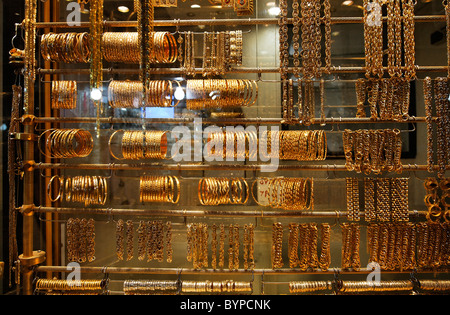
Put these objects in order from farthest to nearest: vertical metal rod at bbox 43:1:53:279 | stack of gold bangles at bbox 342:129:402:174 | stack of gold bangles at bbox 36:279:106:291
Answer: vertical metal rod at bbox 43:1:53:279
stack of gold bangles at bbox 36:279:106:291
stack of gold bangles at bbox 342:129:402:174

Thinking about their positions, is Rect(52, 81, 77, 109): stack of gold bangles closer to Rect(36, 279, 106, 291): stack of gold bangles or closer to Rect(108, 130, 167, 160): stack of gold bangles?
Rect(108, 130, 167, 160): stack of gold bangles

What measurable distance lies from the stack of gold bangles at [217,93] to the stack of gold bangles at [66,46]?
2.78ft

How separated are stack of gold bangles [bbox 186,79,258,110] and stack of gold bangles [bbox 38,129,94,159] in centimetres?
85

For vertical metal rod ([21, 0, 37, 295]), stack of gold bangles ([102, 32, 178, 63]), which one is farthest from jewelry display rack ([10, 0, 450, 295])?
stack of gold bangles ([102, 32, 178, 63])

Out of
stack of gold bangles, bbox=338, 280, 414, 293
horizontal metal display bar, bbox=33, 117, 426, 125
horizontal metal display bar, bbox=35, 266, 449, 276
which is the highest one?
horizontal metal display bar, bbox=33, 117, 426, 125

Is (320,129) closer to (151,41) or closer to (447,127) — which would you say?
(447,127)

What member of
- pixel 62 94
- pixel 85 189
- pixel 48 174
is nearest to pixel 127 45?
pixel 62 94

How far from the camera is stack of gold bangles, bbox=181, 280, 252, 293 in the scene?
234cm

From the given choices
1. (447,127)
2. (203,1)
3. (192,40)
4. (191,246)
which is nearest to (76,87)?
(192,40)

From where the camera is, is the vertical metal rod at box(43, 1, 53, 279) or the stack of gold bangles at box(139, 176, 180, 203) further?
the vertical metal rod at box(43, 1, 53, 279)

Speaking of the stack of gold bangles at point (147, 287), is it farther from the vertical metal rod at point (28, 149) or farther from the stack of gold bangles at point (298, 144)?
the stack of gold bangles at point (298, 144)

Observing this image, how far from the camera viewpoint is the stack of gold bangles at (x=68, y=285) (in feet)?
7.84

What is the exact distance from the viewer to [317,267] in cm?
240

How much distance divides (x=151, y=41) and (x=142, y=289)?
72.4 inches
